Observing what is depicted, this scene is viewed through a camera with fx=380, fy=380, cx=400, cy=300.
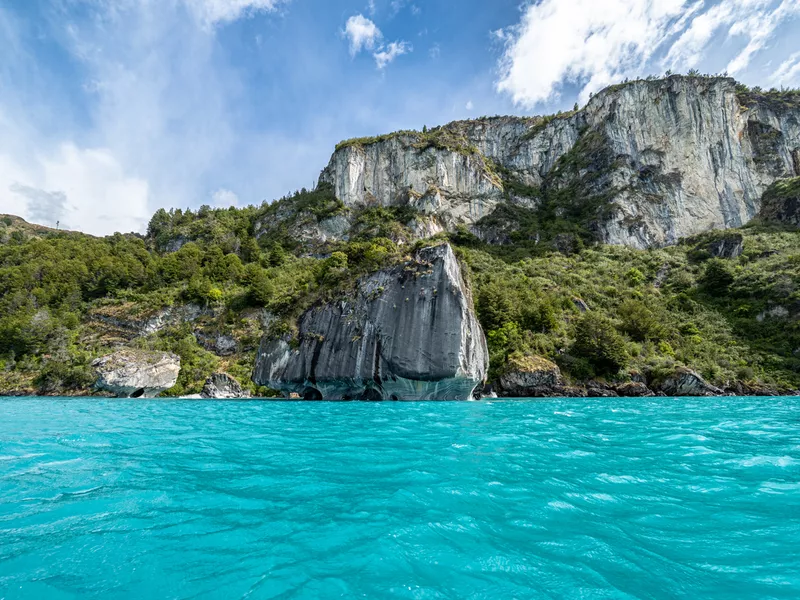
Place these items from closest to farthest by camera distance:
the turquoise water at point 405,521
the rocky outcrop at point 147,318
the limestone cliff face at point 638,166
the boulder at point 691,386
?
the turquoise water at point 405,521 → the boulder at point 691,386 → the rocky outcrop at point 147,318 → the limestone cliff face at point 638,166

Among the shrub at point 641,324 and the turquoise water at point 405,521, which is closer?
the turquoise water at point 405,521

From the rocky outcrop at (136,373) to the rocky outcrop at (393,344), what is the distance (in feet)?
38.8

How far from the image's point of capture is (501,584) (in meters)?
3.49

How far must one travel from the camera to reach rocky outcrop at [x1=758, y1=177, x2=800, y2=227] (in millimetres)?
72500

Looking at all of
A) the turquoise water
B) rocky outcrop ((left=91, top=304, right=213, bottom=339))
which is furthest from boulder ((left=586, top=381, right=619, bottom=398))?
rocky outcrop ((left=91, top=304, right=213, bottom=339))

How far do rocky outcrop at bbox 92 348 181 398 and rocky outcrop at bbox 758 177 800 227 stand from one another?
10711 centimetres

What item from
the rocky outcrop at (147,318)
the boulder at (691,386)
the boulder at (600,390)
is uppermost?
the rocky outcrop at (147,318)

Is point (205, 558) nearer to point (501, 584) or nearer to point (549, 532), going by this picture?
point (501, 584)

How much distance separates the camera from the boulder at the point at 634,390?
127 ft

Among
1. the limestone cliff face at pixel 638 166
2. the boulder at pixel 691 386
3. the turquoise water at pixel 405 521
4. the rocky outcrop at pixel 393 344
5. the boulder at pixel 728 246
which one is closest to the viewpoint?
the turquoise water at pixel 405 521

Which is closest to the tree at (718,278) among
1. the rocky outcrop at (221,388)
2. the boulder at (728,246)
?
the boulder at (728,246)

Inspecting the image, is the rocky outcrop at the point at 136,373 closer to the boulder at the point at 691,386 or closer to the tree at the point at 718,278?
the boulder at the point at 691,386

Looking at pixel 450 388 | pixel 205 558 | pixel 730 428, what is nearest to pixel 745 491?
pixel 205 558

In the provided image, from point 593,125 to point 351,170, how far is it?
212 feet
